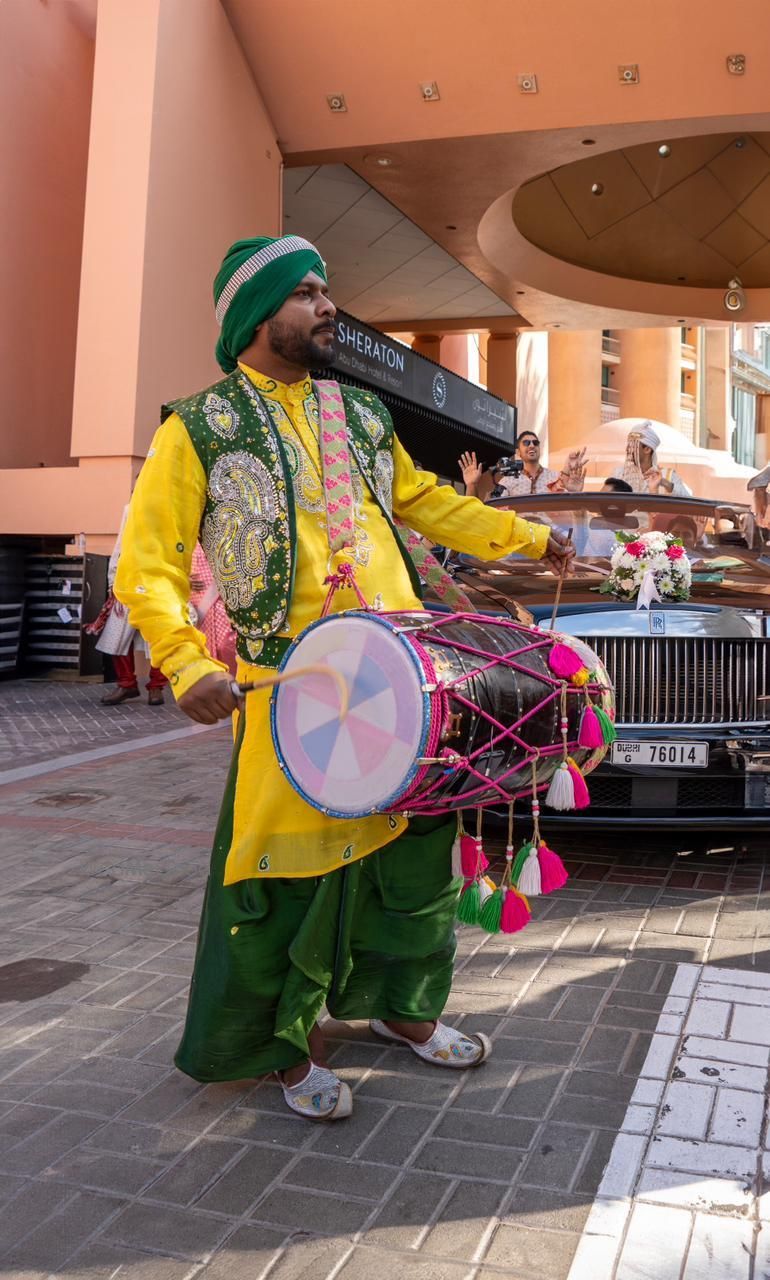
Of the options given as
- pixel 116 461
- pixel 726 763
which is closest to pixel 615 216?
pixel 116 461

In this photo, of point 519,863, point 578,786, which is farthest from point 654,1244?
point 578,786

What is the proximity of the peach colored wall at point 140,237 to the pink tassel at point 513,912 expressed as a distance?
398 inches

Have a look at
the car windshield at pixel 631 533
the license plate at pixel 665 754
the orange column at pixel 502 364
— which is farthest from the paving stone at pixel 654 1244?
the orange column at pixel 502 364

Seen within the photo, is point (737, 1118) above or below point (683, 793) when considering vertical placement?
below

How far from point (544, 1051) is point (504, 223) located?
1710 centimetres

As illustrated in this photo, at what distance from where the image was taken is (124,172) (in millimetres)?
12266

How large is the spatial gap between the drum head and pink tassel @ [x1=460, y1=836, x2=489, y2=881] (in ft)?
1.56

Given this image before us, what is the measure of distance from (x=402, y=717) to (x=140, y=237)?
35.0 ft

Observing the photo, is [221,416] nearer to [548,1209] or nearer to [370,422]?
[370,422]

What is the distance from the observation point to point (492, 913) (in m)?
3.07

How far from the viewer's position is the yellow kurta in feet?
9.25

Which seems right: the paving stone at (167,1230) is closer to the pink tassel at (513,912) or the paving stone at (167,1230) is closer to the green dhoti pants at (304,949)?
the green dhoti pants at (304,949)

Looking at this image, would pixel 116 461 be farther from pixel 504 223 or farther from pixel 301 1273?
pixel 301 1273

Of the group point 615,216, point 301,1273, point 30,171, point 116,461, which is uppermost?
point 615,216
